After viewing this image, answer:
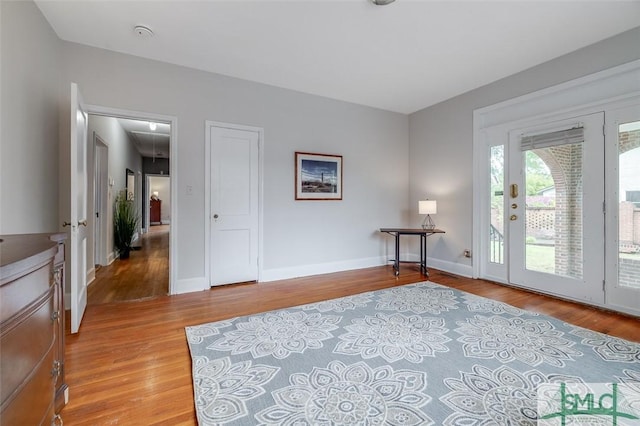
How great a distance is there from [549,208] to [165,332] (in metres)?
4.32

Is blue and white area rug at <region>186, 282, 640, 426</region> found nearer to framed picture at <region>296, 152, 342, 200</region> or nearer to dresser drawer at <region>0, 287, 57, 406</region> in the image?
dresser drawer at <region>0, 287, 57, 406</region>

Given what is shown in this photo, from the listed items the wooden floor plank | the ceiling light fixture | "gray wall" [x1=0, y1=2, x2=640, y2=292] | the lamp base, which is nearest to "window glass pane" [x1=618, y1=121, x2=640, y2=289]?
the wooden floor plank

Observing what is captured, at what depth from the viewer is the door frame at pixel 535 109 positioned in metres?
2.87

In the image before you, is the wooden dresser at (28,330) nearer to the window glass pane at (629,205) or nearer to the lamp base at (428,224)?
the window glass pane at (629,205)

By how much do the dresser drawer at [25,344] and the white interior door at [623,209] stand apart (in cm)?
442

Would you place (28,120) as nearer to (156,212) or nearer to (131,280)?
(131,280)

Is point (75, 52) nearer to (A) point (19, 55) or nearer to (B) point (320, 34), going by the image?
(A) point (19, 55)

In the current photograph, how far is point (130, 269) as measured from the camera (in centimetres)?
476

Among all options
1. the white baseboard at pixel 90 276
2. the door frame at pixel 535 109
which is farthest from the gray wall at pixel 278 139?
the white baseboard at pixel 90 276

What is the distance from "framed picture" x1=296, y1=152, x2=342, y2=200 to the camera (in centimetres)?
429

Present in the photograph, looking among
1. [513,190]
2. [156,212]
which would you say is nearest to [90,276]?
[513,190]

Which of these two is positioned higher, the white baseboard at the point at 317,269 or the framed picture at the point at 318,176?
the framed picture at the point at 318,176

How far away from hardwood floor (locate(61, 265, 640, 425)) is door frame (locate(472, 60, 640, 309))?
2.03 ft

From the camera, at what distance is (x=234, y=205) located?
3.85 meters
